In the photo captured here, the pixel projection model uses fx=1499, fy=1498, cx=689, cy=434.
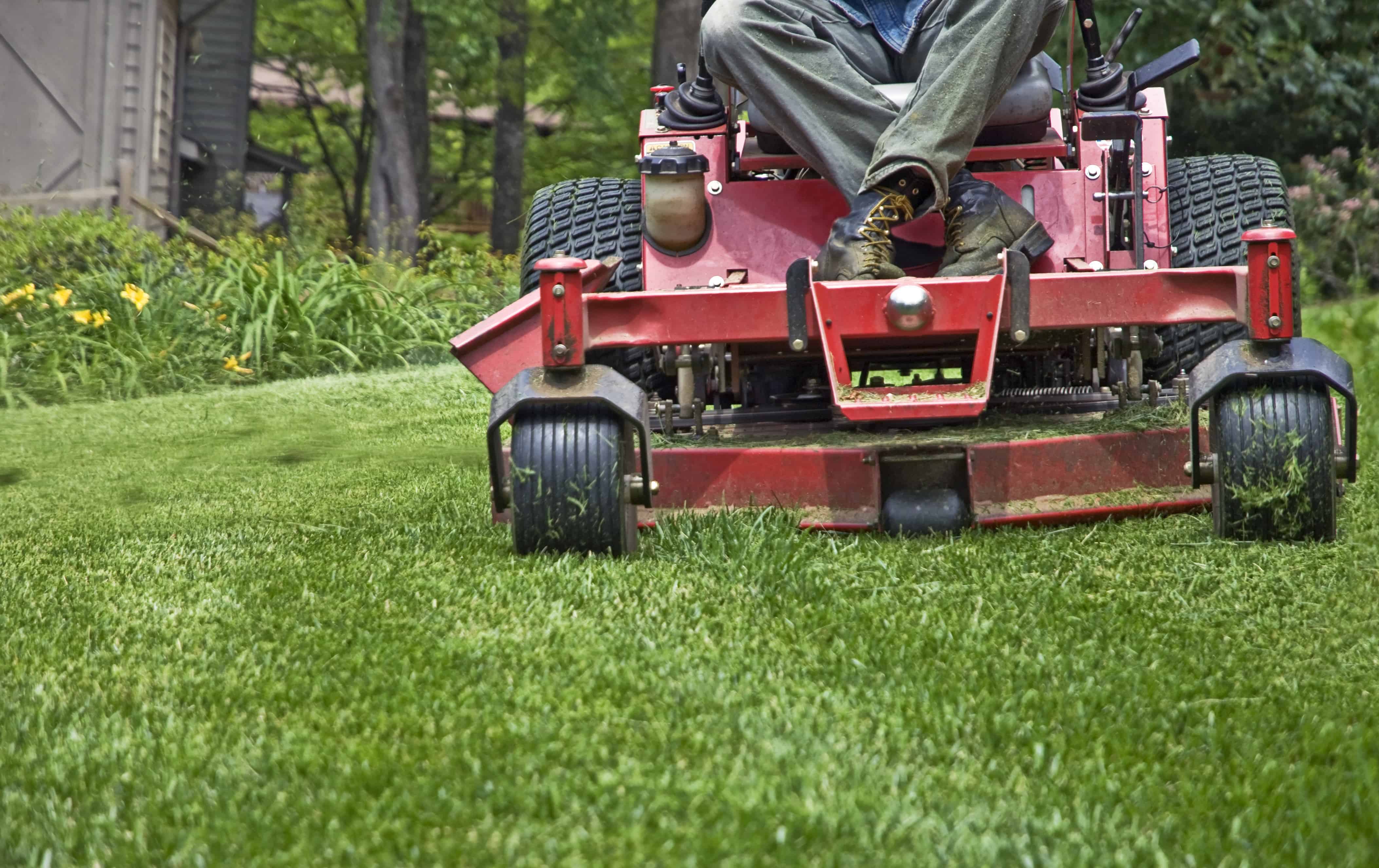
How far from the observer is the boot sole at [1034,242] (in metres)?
3.27

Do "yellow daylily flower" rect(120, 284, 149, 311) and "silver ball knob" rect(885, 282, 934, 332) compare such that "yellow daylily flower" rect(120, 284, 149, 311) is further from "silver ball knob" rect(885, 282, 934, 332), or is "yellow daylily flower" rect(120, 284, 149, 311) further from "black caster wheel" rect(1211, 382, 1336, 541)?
"black caster wheel" rect(1211, 382, 1336, 541)

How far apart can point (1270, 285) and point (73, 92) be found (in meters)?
12.0

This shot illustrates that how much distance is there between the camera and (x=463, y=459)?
480 centimetres

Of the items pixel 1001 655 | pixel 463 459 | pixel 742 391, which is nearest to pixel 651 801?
pixel 1001 655

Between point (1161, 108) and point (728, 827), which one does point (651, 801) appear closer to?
point (728, 827)

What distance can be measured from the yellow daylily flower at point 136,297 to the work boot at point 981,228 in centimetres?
537

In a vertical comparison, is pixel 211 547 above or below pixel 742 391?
below

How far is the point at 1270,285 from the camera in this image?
2.63 meters

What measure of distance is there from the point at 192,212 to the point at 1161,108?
43.2 feet

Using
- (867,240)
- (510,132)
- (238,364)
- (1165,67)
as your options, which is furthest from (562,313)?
(510,132)

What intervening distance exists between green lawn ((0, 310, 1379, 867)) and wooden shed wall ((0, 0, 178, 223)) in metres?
10.4

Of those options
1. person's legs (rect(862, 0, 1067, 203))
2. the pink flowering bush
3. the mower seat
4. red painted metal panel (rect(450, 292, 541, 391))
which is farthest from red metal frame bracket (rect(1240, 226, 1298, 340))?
the pink flowering bush

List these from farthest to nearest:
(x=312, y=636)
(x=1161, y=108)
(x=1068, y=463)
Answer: (x=1161, y=108) → (x=1068, y=463) → (x=312, y=636)

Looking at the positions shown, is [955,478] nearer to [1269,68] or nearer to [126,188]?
[1269,68]
